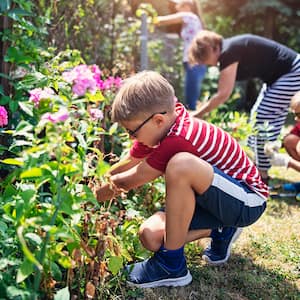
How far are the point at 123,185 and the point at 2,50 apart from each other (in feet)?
3.36

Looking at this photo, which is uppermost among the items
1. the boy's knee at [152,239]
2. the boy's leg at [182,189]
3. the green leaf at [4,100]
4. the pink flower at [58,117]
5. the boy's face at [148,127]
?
the pink flower at [58,117]

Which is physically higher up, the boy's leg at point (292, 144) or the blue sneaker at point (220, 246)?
the blue sneaker at point (220, 246)

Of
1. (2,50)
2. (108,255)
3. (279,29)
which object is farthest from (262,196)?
(279,29)

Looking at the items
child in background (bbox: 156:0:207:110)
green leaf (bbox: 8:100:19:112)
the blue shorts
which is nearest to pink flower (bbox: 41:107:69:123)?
the blue shorts

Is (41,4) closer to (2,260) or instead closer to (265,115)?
(265,115)

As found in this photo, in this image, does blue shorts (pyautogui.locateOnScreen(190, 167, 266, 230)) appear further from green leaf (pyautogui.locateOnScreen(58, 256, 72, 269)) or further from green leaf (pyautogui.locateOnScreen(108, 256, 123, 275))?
green leaf (pyautogui.locateOnScreen(58, 256, 72, 269))

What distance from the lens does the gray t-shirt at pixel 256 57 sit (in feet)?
10.4

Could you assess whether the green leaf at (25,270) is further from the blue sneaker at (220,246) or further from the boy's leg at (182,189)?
the blue sneaker at (220,246)

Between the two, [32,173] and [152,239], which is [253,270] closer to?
[152,239]

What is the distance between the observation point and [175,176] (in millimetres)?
1763

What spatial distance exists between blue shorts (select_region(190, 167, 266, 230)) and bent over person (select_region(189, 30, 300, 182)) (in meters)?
1.23

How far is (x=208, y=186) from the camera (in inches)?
73.2

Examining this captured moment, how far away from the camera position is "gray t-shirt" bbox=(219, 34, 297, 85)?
3176 millimetres

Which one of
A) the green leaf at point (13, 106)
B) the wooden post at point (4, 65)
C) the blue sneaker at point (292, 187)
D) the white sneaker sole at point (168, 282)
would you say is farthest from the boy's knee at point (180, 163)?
the blue sneaker at point (292, 187)
